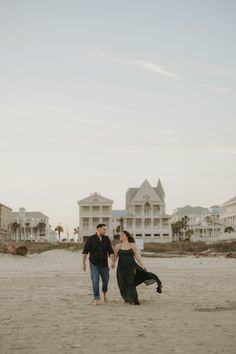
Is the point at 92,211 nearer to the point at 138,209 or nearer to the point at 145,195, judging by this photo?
the point at 138,209

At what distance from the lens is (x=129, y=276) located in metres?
10.0

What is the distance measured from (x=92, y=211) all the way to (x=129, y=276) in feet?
348

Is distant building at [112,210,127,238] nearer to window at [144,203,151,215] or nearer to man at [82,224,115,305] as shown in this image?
window at [144,203,151,215]

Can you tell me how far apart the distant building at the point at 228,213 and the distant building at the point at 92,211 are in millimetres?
38903

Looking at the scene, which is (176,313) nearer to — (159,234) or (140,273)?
(140,273)

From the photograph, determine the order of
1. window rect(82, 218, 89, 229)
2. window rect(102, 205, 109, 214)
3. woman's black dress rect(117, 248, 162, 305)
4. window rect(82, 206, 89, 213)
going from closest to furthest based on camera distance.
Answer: woman's black dress rect(117, 248, 162, 305), window rect(102, 205, 109, 214), window rect(82, 206, 89, 213), window rect(82, 218, 89, 229)

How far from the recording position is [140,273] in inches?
402

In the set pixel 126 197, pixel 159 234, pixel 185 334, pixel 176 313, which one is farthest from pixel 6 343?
pixel 126 197

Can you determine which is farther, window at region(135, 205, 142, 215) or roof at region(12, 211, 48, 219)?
roof at region(12, 211, 48, 219)

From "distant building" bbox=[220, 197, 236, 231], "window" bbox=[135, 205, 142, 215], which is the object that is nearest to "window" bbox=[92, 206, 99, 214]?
"window" bbox=[135, 205, 142, 215]

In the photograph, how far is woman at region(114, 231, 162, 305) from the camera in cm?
1001

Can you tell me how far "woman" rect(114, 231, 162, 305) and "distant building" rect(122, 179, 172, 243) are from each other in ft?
341

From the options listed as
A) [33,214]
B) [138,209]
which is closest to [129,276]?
[138,209]

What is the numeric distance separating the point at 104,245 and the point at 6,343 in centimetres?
441
